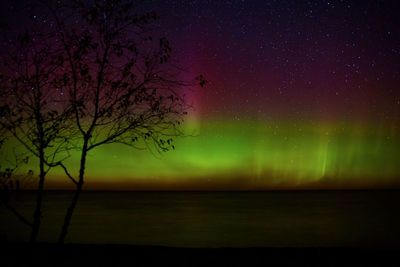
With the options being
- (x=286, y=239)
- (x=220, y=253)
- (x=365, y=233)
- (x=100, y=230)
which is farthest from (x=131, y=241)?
(x=220, y=253)

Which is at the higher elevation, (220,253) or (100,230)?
(220,253)

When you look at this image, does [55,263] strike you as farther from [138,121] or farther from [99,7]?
[99,7]

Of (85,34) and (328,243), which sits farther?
(328,243)

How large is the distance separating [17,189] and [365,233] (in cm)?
2753

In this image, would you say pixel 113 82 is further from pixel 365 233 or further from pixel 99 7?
pixel 365 233

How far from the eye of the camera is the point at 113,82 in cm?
841

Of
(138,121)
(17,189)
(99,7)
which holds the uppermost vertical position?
(99,7)

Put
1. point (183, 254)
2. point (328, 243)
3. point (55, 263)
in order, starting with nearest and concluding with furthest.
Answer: point (55, 263) < point (183, 254) < point (328, 243)

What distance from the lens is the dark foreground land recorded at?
24.5 feet

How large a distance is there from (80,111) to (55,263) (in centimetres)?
283

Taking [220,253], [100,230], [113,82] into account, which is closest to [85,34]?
[113,82]

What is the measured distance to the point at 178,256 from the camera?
799 cm

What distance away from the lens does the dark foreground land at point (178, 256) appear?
747 centimetres

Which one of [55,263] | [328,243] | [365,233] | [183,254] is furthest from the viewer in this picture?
[365,233]
